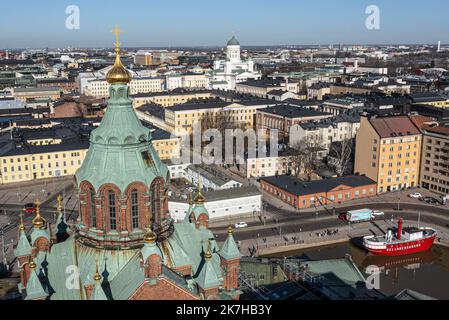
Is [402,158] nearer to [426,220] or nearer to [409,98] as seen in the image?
[426,220]

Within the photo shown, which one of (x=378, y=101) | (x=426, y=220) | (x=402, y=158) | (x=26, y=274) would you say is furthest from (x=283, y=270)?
(x=378, y=101)

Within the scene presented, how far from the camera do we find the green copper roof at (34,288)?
21980 mm

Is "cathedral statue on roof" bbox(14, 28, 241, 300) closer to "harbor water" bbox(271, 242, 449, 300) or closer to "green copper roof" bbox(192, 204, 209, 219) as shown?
"green copper roof" bbox(192, 204, 209, 219)

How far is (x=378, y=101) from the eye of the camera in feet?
404

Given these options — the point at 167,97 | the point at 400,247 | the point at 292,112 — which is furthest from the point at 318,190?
the point at 167,97

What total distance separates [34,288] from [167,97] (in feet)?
443

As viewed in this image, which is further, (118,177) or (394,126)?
(394,126)

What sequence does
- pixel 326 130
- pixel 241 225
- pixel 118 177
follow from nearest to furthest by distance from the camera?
pixel 118 177 < pixel 241 225 < pixel 326 130

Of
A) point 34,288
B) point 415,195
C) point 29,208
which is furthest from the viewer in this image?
point 415,195

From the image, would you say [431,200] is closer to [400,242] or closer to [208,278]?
[400,242]

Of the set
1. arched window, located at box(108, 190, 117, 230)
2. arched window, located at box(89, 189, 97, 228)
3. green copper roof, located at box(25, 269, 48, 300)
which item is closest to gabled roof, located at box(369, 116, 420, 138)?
arched window, located at box(108, 190, 117, 230)

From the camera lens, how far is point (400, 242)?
58.6 meters
